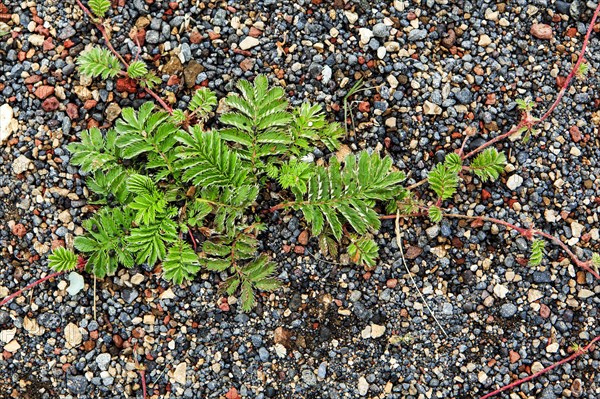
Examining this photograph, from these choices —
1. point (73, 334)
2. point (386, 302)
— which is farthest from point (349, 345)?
point (73, 334)

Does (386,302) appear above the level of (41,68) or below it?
below

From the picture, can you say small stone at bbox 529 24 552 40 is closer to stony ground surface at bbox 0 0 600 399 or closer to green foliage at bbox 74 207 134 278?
stony ground surface at bbox 0 0 600 399

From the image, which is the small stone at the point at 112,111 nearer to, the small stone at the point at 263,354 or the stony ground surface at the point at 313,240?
the stony ground surface at the point at 313,240

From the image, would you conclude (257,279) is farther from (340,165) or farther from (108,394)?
(108,394)

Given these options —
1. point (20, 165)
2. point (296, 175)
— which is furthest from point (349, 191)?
point (20, 165)

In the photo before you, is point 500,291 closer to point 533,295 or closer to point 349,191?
point 533,295
